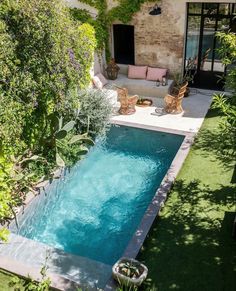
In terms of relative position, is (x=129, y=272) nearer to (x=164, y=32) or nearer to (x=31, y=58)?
(x=31, y=58)

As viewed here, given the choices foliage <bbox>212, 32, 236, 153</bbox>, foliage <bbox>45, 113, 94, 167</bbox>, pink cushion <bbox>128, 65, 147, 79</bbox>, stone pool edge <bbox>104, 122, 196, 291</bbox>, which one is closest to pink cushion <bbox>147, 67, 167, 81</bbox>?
pink cushion <bbox>128, 65, 147, 79</bbox>

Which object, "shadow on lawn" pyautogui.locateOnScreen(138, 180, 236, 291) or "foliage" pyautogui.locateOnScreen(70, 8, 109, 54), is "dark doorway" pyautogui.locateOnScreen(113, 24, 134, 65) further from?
"shadow on lawn" pyautogui.locateOnScreen(138, 180, 236, 291)

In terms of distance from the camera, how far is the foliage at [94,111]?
11.9 m

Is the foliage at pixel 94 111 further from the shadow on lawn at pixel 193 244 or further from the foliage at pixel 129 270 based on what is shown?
the foliage at pixel 129 270

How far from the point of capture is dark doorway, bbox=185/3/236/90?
14695 mm

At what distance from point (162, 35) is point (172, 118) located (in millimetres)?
4522

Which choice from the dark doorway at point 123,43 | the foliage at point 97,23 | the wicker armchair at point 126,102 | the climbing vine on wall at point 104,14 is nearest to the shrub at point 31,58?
the wicker armchair at point 126,102

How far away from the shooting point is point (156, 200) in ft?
29.5

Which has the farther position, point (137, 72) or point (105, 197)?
point (137, 72)

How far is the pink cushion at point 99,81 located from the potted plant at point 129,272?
32.0 ft

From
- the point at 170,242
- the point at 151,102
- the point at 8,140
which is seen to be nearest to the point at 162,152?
the point at 151,102

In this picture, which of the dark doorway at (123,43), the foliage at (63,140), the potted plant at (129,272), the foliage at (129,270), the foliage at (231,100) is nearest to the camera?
the foliage at (231,100)

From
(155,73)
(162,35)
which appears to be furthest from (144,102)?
(162,35)

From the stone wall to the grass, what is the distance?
664 cm
